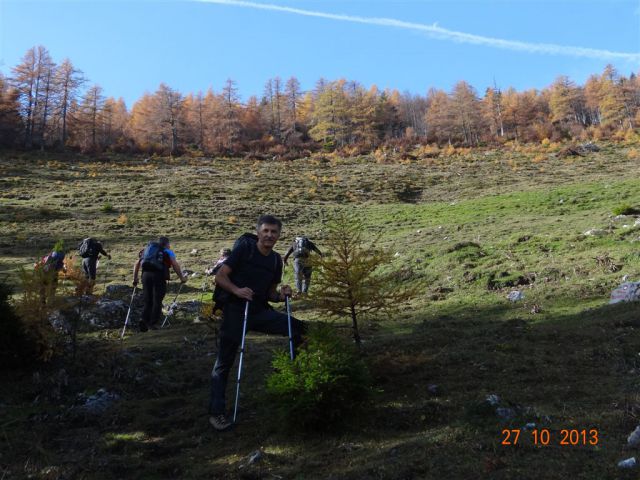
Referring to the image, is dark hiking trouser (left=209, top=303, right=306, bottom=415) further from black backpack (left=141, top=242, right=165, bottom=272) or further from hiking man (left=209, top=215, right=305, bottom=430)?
black backpack (left=141, top=242, right=165, bottom=272)

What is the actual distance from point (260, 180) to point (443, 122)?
5106 centimetres

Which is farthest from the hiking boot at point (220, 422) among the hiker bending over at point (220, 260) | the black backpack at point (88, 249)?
the black backpack at point (88, 249)

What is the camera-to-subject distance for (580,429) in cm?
365

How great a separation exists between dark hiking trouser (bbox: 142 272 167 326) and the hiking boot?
16.7 feet

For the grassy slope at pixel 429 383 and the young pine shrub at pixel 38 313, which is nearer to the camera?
the grassy slope at pixel 429 383

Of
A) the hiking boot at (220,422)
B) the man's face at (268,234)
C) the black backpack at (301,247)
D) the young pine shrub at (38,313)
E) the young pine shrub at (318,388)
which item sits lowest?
the hiking boot at (220,422)

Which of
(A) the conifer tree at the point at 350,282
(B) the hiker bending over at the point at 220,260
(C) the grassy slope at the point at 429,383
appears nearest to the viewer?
(C) the grassy slope at the point at 429,383

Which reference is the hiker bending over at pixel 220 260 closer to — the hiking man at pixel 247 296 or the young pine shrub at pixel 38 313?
the hiking man at pixel 247 296

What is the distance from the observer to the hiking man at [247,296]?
472 cm

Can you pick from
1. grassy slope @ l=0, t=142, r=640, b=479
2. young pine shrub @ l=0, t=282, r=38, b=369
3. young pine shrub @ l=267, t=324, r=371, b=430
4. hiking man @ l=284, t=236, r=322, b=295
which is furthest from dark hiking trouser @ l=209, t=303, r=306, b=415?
hiking man @ l=284, t=236, r=322, b=295

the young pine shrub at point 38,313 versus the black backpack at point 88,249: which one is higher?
the black backpack at point 88,249

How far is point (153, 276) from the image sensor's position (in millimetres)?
9023

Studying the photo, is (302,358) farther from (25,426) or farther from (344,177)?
(344,177)

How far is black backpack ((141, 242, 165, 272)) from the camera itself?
897 centimetres
